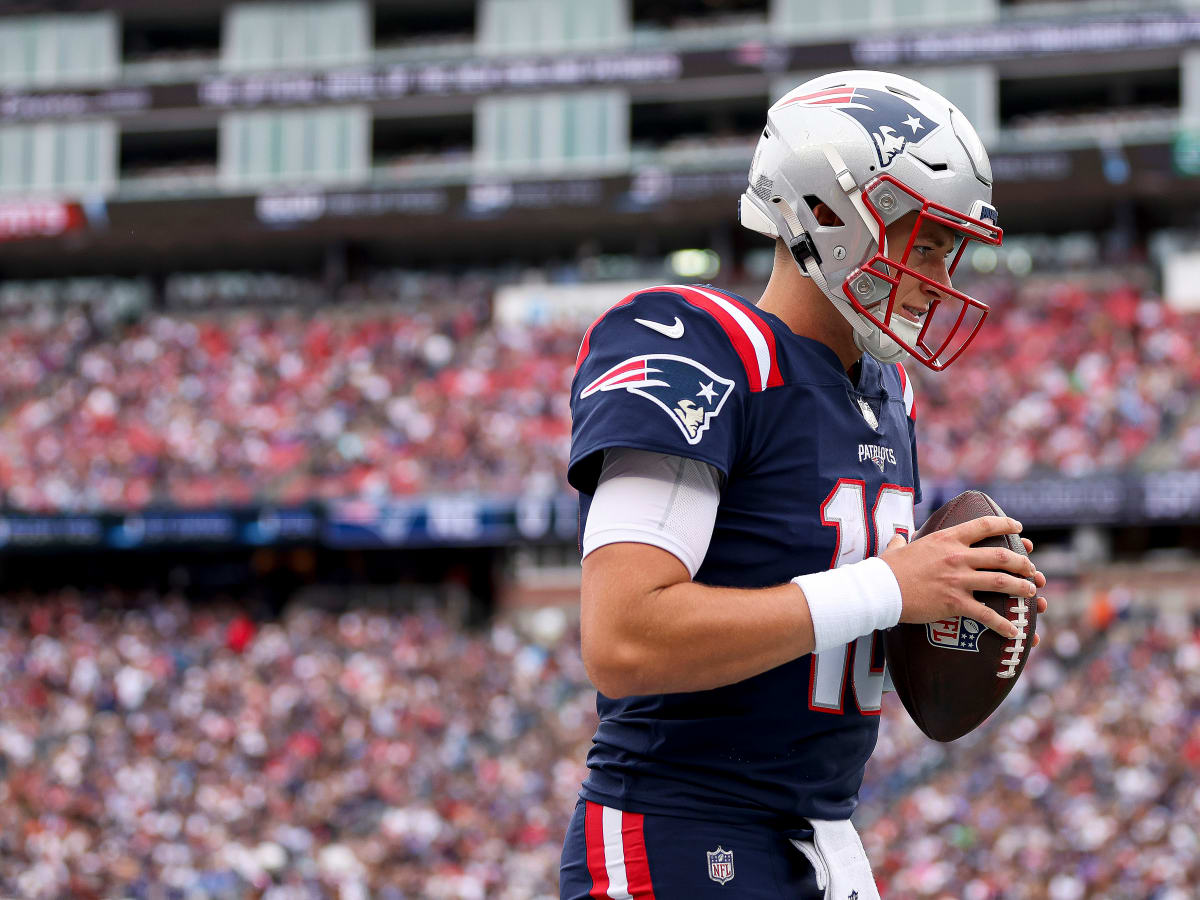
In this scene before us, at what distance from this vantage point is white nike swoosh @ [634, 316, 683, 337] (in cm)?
214

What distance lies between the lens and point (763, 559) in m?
2.19

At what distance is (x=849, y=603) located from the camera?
2055mm

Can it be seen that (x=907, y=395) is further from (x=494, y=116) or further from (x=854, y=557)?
(x=494, y=116)

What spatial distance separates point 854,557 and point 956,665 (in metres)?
0.29

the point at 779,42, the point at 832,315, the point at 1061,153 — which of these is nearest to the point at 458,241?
the point at 779,42

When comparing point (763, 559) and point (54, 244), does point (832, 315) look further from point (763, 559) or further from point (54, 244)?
point (54, 244)

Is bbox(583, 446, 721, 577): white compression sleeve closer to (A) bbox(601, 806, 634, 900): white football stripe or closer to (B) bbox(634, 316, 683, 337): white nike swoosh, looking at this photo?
(B) bbox(634, 316, 683, 337): white nike swoosh

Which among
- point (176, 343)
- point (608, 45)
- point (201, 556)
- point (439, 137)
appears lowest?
point (201, 556)

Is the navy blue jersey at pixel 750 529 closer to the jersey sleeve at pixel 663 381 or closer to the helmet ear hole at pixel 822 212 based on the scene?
the jersey sleeve at pixel 663 381

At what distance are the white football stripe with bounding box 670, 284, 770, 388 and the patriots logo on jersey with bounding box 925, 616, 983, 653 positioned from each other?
20.6 inches

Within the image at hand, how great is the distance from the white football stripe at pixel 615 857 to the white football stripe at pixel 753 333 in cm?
73

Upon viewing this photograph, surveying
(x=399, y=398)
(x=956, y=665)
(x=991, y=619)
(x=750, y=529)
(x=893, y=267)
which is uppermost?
(x=893, y=267)

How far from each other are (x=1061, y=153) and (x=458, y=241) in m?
11.3

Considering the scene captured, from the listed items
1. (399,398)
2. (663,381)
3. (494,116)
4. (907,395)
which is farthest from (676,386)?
(494,116)
